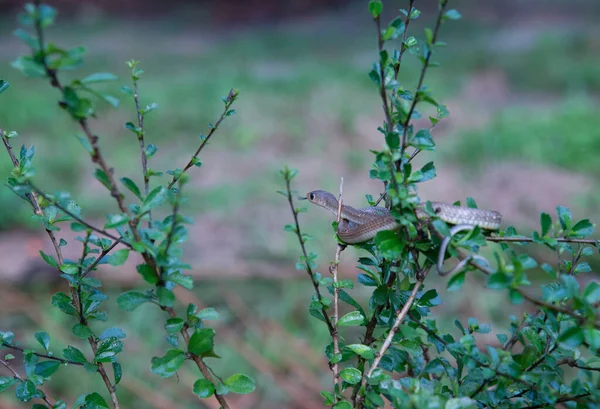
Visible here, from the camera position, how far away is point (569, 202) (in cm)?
575

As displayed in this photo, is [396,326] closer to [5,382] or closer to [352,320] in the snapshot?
[352,320]

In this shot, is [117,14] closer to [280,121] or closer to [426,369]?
[280,121]

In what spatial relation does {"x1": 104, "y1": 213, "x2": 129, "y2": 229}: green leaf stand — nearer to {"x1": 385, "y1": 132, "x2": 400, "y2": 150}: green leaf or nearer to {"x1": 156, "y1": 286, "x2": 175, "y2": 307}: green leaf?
{"x1": 156, "y1": 286, "x2": 175, "y2": 307}: green leaf

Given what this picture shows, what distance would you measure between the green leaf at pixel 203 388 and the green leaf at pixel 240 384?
4 cm

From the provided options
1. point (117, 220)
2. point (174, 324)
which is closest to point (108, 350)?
point (174, 324)

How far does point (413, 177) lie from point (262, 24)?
13.1 meters

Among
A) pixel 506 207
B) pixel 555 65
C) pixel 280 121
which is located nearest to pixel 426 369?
pixel 506 207

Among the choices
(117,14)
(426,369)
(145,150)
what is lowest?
(426,369)

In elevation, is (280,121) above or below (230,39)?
below

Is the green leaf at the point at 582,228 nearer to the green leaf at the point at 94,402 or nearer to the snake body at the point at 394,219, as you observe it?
the snake body at the point at 394,219

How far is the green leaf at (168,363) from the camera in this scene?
1.19 m

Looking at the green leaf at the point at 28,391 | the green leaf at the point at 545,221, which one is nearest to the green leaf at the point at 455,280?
the green leaf at the point at 545,221

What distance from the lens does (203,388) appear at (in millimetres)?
1228

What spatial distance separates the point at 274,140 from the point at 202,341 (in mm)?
6345
